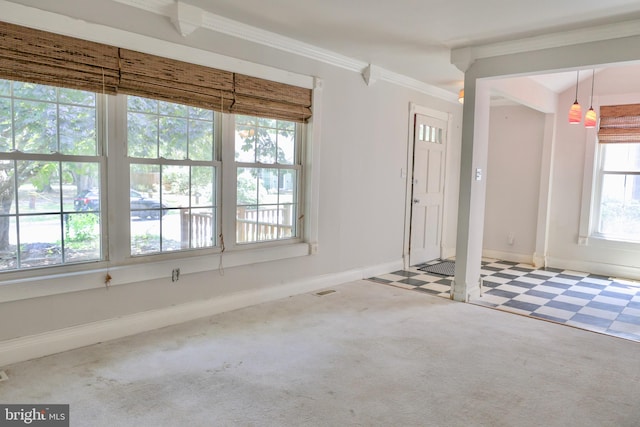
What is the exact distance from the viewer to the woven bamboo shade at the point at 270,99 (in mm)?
3842

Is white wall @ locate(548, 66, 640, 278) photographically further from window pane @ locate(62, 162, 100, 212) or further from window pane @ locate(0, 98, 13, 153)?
window pane @ locate(0, 98, 13, 153)

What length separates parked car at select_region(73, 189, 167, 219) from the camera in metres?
3.08

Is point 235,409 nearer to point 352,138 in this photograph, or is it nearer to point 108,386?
point 108,386

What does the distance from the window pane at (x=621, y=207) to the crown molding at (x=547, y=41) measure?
2.81m

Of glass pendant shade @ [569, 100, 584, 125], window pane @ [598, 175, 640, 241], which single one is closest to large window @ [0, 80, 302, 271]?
glass pendant shade @ [569, 100, 584, 125]

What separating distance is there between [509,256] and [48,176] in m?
6.10

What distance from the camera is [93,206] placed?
10.3 ft

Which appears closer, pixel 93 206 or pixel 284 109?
pixel 93 206

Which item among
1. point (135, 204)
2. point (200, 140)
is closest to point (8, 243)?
point (135, 204)

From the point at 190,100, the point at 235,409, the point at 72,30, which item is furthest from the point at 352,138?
the point at 235,409

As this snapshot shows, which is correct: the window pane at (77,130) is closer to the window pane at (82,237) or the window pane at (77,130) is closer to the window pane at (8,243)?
the window pane at (82,237)

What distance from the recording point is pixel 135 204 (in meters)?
3.36

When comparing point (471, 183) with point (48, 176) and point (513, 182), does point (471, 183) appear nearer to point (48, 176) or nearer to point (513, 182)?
point (513, 182)

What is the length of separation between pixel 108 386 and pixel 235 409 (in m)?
0.80
